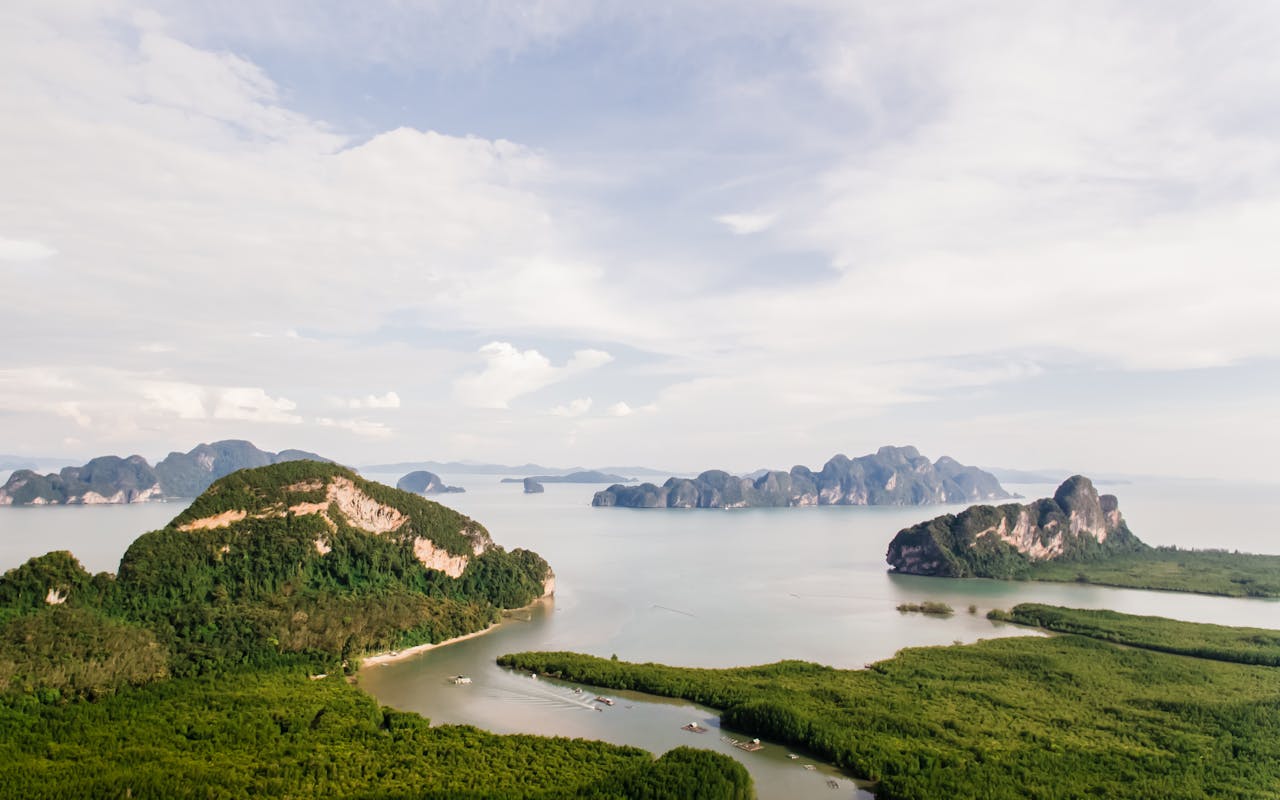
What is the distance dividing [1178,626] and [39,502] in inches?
6906

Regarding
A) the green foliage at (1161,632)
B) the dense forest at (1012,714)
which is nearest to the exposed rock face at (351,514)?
the dense forest at (1012,714)

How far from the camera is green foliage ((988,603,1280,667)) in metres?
46.3

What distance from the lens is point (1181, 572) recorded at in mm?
80250

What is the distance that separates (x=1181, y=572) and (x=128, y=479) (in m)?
181

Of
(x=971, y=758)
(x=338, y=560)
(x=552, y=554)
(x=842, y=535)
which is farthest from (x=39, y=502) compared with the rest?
(x=971, y=758)

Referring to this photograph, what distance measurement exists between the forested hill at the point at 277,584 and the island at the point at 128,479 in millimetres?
74862

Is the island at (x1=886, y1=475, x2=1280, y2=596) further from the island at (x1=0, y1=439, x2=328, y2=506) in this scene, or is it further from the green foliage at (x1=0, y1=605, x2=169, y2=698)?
the island at (x1=0, y1=439, x2=328, y2=506)

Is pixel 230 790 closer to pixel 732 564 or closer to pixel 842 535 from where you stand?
pixel 732 564

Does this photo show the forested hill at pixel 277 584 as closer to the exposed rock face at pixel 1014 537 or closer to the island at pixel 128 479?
the exposed rock face at pixel 1014 537

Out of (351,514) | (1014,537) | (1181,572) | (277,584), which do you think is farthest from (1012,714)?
(1181,572)

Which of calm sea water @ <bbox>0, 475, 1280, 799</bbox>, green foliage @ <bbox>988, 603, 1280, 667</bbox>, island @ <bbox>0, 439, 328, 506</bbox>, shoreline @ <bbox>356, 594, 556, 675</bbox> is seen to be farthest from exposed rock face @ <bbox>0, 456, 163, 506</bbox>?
green foliage @ <bbox>988, 603, 1280, 667</bbox>

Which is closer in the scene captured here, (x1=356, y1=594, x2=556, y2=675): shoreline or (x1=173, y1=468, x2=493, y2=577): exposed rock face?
(x1=356, y1=594, x2=556, y2=675): shoreline

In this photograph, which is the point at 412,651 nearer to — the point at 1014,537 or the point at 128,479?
the point at 1014,537

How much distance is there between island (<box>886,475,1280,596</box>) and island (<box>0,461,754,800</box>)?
4537 centimetres
